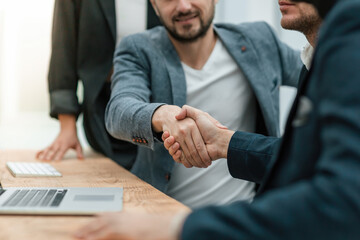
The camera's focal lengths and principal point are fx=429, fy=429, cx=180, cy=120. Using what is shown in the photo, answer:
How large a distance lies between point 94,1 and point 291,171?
1.45 m

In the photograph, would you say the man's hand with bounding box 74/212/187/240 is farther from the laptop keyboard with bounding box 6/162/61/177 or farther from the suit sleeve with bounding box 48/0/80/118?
the suit sleeve with bounding box 48/0/80/118

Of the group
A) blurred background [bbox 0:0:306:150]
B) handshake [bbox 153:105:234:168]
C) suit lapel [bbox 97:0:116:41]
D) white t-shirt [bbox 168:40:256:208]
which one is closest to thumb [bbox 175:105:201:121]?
handshake [bbox 153:105:234:168]

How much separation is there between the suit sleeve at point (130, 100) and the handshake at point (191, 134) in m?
0.04

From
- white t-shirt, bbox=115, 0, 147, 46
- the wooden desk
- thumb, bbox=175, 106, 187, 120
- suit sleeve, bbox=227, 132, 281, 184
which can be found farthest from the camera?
white t-shirt, bbox=115, 0, 147, 46

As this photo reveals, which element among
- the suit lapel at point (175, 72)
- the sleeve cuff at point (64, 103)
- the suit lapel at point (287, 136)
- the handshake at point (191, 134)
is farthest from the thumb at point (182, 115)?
the sleeve cuff at point (64, 103)

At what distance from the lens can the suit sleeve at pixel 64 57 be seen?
1.83m

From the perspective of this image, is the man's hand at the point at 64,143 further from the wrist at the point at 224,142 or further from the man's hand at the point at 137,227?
the man's hand at the point at 137,227

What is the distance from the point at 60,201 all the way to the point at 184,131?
1.53 feet

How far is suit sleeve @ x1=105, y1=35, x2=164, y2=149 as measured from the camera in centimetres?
125

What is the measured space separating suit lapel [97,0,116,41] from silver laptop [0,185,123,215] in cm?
98

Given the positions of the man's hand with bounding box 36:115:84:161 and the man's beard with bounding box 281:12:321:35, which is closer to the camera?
the man's beard with bounding box 281:12:321:35

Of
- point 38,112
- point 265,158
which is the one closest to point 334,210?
point 265,158

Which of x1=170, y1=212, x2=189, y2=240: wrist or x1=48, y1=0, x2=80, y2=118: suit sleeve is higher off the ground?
x1=170, y1=212, x2=189, y2=240: wrist

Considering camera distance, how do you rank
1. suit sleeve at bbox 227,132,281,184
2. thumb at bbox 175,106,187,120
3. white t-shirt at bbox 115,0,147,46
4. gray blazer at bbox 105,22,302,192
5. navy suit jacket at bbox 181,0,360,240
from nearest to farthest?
navy suit jacket at bbox 181,0,360,240
suit sleeve at bbox 227,132,281,184
thumb at bbox 175,106,187,120
gray blazer at bbox 105,22,302,192
white t-shirt at bbox 115,0,147,46
